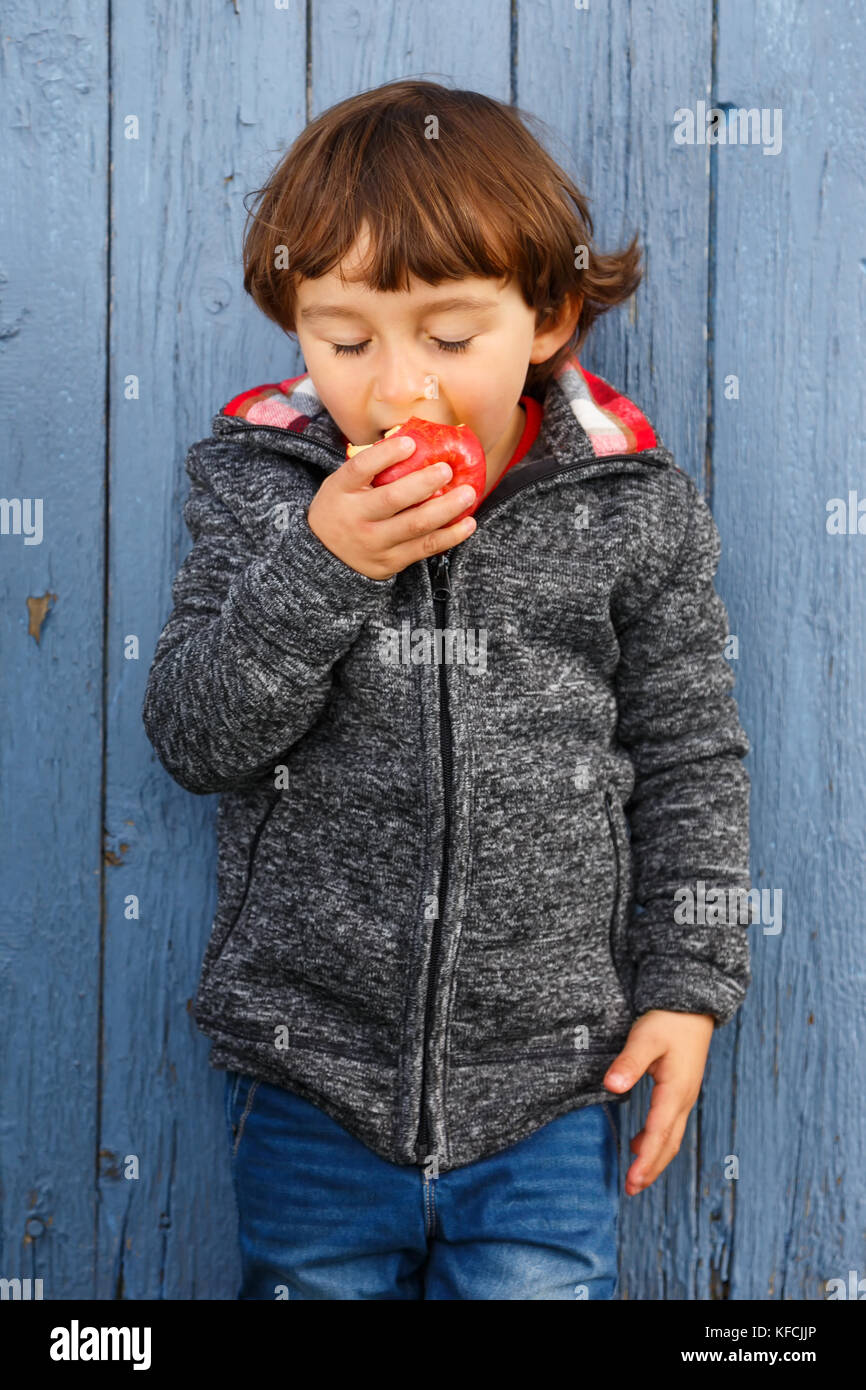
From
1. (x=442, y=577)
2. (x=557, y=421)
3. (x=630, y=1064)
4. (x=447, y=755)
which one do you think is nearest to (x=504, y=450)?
(x=557, y=421)

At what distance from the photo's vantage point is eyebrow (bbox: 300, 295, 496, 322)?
976 mm

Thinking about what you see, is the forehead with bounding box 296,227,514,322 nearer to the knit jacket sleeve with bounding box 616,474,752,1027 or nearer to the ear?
the ear

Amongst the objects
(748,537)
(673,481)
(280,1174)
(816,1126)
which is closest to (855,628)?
(748,537)

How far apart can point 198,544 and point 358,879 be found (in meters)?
0.34

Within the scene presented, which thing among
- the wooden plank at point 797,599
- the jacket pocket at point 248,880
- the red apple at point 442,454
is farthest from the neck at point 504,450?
the jacket pocket at point 248,880

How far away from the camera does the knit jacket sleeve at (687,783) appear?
1.11 meters

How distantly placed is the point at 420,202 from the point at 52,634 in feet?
2.00

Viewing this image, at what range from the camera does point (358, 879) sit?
3.50ft

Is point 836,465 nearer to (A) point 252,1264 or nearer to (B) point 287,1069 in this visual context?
(B) point 287,1069

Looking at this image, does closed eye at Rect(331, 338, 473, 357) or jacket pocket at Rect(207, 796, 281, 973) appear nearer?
closed eye at Rect(331, 338, 473, 357)

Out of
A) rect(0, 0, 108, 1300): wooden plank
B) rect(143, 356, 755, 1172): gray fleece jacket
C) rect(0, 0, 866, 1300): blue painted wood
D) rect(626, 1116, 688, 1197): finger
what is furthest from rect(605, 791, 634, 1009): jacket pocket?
rect(0, 0, 108, 1300): wooden plank

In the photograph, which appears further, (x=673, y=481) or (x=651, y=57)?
(x=651, y=57)

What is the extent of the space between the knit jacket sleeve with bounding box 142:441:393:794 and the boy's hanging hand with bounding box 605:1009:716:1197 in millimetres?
409

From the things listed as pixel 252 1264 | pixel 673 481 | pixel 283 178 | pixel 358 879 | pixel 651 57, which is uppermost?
pixel 651 57
